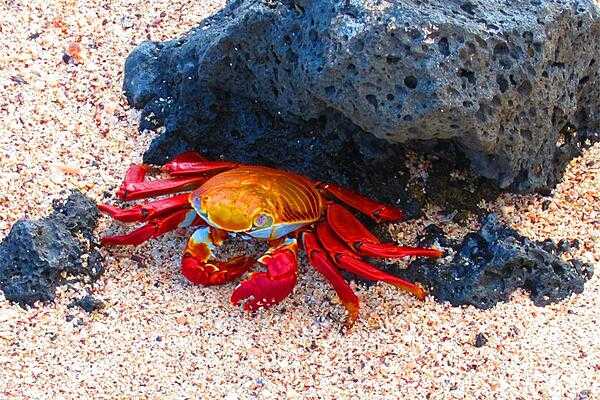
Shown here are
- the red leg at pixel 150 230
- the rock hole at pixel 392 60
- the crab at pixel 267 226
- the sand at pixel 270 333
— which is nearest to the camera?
the rock hole at pixel 392 60

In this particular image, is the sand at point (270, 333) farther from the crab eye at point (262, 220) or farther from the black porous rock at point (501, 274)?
the crab eye at point (262, 220)

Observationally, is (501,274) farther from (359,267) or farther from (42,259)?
(42,259)

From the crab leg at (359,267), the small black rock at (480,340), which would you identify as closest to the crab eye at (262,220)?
the crab leg at (359,267)

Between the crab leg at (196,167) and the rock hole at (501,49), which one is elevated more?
the rock hole at (501,49)

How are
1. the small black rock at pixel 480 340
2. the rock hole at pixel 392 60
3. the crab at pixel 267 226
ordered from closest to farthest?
the rock hole at pixel 392 60
the small black rock at pixel 480 340
the crab at pixel 267 226

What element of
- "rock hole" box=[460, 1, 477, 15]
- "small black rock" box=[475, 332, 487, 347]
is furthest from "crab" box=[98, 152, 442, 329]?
"rock hole" box=[460, 1, 477, 15]

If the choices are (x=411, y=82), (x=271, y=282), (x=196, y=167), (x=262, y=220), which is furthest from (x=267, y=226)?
(x=411, y=82)

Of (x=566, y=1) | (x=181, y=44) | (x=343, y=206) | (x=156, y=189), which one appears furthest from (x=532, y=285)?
(x=181, y=44)

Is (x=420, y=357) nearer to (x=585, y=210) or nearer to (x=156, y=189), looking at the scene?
(x=585, y=210)
